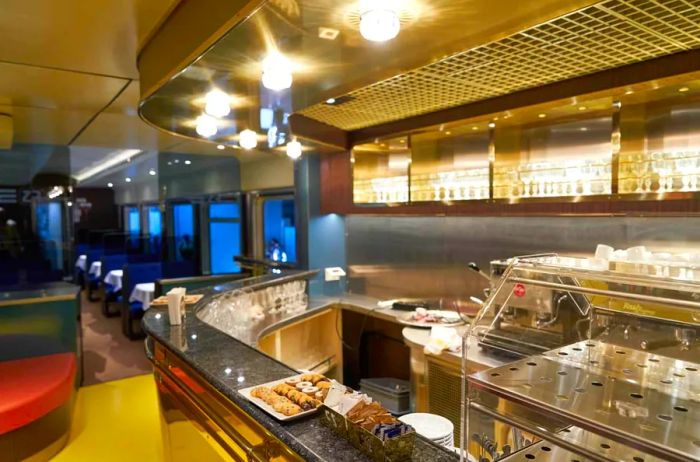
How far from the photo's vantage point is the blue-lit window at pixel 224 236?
6.89 meters

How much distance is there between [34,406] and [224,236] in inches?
166

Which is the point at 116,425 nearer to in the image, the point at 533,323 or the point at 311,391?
the point at 311,391

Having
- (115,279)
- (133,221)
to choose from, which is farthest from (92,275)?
(115,279)

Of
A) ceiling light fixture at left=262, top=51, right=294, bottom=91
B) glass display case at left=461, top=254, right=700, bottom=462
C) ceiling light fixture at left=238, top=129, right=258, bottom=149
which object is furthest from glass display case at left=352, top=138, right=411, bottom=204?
glass display case at left=461, top=254, right=700, bottom=462

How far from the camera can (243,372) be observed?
1834 millimetres

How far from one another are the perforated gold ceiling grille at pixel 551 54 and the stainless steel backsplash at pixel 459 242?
104 cm

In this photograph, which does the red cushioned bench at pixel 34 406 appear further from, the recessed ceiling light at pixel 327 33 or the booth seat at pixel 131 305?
the recessed ceiling light at pixel 327 33

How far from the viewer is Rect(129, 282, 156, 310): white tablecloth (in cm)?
598

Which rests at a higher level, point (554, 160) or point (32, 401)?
point (554, 160)

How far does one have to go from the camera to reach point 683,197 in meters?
2.20

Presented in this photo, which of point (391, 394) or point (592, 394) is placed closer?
point (592, 394)

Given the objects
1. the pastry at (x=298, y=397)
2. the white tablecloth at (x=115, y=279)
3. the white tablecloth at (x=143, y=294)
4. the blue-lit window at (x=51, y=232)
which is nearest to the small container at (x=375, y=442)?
the pastry at (x=298, y=397)

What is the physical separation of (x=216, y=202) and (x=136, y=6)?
5182 millimetres

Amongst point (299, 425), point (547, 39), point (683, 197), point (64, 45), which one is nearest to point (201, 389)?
point (299, 425)
